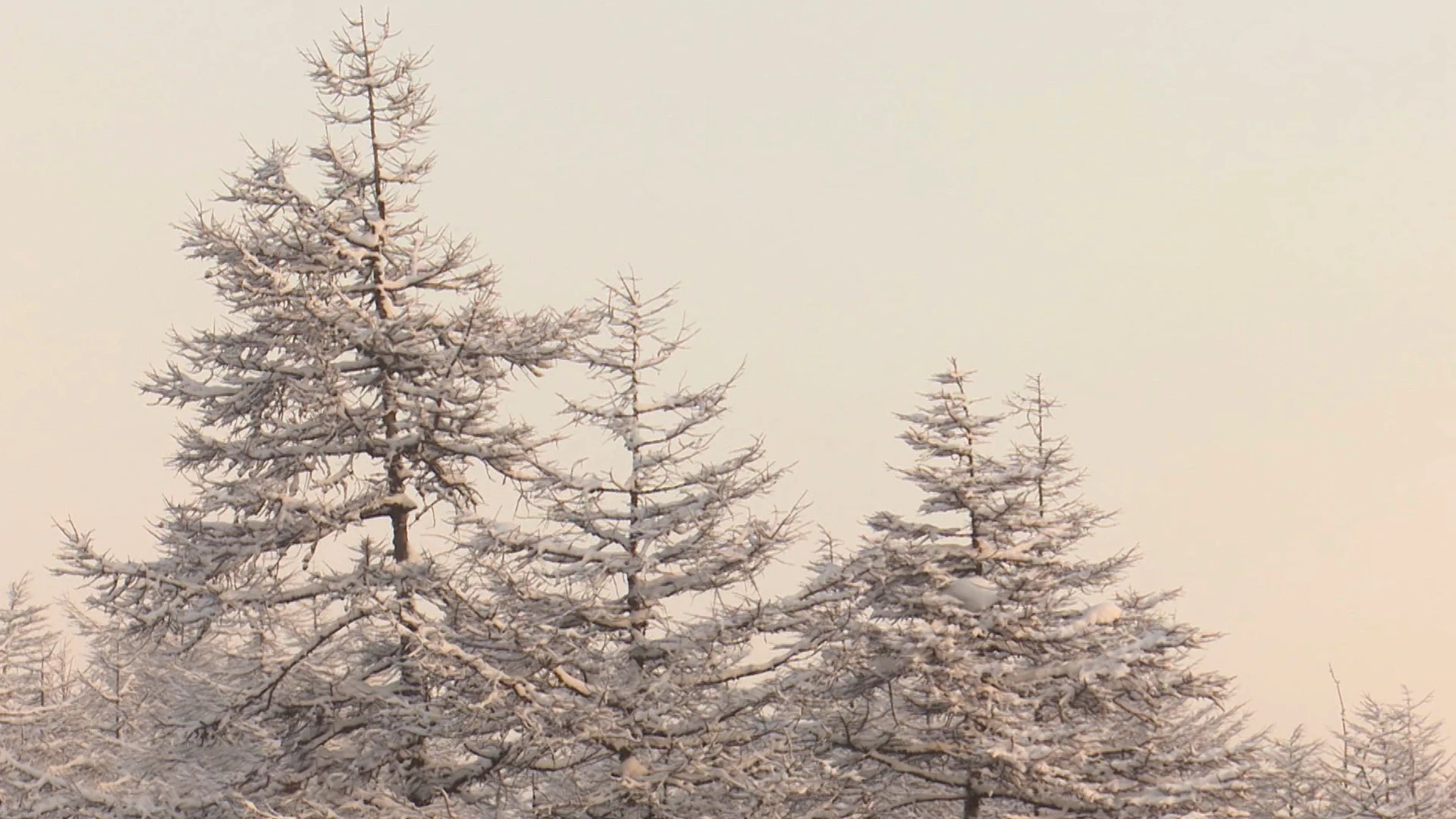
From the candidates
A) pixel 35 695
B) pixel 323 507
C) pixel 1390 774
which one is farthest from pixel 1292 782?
pixel 35 695

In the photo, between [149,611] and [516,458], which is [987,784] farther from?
[149,611]

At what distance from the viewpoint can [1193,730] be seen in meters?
26.1

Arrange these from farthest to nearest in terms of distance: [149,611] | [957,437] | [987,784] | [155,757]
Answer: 1. [957,437]
2. [987,784]
3. [155,757]
4. [149,611]

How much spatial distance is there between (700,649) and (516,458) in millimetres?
2994

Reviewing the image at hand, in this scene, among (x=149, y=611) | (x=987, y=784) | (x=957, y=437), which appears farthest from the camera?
(x=957, y=437)

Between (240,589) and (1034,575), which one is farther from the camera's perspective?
(1034,575)

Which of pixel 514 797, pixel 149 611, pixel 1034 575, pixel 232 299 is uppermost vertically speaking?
pixel 232 299

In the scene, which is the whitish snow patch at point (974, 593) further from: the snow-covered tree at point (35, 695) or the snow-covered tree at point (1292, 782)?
the snow-covered tree at point (35, 695)

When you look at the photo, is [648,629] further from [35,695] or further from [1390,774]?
[35,695]

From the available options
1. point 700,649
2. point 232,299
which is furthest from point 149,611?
point 700,649

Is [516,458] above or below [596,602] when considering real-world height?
above

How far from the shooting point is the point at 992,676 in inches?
671

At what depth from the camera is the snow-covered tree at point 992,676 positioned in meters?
16.7

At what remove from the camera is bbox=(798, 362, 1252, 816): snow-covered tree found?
54.9 feet
